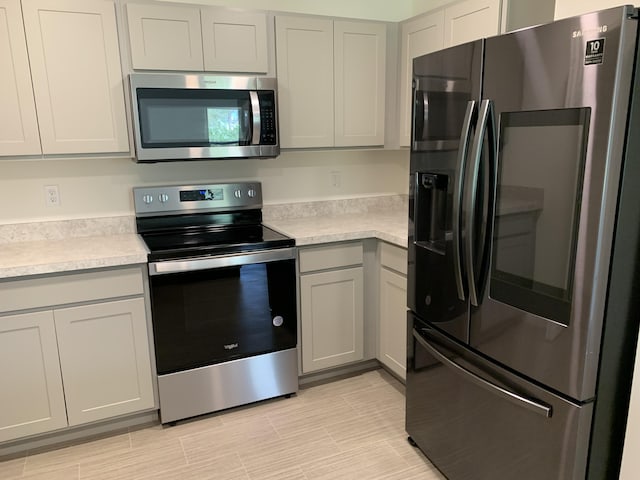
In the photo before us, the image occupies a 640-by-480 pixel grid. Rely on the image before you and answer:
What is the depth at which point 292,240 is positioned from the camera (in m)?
2.52

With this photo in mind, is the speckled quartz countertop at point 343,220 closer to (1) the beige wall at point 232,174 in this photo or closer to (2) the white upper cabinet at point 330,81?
(1) the beige wall at point 232,174

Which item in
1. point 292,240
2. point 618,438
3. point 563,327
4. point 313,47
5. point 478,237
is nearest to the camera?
point 563,327

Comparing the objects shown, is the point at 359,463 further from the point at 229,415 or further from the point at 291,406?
the point at 229,415

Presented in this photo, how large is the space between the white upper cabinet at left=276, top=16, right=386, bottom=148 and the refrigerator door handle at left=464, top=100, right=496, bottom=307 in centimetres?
137

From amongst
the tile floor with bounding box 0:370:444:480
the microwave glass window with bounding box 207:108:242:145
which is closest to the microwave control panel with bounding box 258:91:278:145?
the microwave glass window with bounding box 207:108:242:145

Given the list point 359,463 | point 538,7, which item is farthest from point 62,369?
point 538,7

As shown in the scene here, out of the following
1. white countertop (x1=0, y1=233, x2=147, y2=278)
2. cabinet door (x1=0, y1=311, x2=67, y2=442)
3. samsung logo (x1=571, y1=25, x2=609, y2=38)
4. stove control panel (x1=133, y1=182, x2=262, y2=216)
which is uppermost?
samsung logo (x1=571, y1=25, x2=609, y2=38)

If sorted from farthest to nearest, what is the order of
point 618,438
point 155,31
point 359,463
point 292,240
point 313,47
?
point 313,47
point 292,240
point 155,31
point 359,463
point 618,438

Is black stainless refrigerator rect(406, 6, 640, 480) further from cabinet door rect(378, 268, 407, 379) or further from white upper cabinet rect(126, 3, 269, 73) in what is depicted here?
white upper cabinet rect(126, 3, 269, 73)

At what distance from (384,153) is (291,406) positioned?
5.87 ft

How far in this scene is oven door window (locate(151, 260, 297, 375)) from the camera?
7.66 ft

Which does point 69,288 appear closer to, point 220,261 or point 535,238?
point 220,261

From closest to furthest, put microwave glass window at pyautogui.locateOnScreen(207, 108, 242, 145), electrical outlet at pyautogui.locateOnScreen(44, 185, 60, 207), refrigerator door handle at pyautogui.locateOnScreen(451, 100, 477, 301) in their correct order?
1. refrigerator door handle at pyautogui.locateOnScreen(451, 100, 477, 301)
2. microwave glass window at pyautogui.locateOnScreen(207, 108, 242, 145)
3. electrical outlet at pyautogui.locateOnScreen(44, 185, 60, 207)

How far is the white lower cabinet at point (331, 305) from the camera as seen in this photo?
266 centimetres
